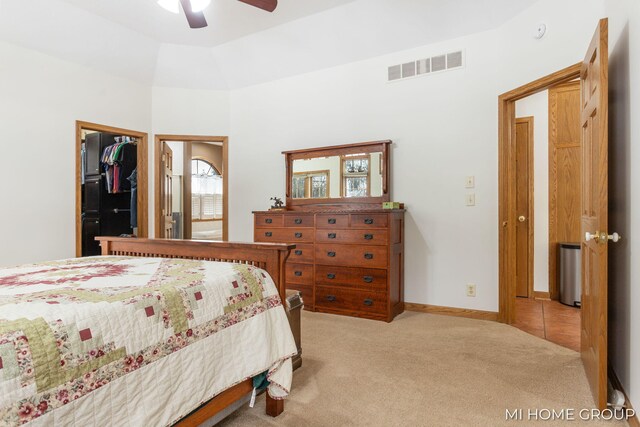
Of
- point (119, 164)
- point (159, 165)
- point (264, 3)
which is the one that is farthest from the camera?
point (119, 164)

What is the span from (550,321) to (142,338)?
11.6 feet

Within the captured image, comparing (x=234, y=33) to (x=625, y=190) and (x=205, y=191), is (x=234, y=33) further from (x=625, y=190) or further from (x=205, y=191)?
(x=205, y=191)

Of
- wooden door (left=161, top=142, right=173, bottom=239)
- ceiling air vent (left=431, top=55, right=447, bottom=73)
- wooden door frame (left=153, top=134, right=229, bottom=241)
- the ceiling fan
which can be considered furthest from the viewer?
wooden door (left=161, top=142, right=173, bottom=239)

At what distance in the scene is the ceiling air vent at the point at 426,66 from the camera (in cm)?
365

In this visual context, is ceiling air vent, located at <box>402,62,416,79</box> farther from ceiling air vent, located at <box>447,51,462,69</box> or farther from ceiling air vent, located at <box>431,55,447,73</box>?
ceiling air vent, located at <box>447,51,462,69</box>

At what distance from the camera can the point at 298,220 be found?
3.90m

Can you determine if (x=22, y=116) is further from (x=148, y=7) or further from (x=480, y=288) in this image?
(x=480, y=288)

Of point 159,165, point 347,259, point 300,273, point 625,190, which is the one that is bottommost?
point 300,273

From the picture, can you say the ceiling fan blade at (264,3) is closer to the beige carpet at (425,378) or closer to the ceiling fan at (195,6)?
the ceiling fan at (195,6)

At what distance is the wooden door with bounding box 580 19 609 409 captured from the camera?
1.80 m

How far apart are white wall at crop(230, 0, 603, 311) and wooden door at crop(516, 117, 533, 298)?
1256 millimetres

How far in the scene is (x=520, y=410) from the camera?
6.22ft

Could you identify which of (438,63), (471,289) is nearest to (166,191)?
(438,63)

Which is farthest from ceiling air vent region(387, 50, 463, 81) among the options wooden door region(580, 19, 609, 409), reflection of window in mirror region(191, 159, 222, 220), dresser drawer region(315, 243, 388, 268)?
reflection of window in mirror region(191, 159, 222, 220)
